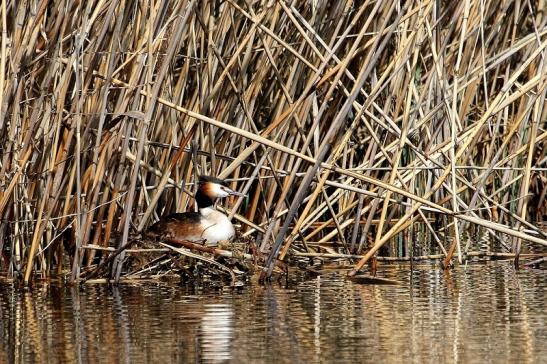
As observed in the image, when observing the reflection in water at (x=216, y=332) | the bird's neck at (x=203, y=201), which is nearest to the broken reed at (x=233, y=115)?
the bird's neck at (x=203, y=201)

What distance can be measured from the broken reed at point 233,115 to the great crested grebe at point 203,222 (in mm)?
139

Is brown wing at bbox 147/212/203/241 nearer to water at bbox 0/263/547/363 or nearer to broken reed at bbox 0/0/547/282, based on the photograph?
broken reed at bbox 0/0/547/282

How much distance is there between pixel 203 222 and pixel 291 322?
159 centimetres

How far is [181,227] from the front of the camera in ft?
23.5

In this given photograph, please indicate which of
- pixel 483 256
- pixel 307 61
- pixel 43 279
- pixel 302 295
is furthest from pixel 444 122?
pixel 43 279

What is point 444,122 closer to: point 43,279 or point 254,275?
point 254,275

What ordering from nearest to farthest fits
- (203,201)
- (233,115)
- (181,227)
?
(181,227)
(203,201)
(233,115)

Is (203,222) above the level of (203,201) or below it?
below

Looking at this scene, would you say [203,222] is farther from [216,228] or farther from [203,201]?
[203,201]

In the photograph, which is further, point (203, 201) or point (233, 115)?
point (233, 115)

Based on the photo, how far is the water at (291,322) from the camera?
16.5 ft

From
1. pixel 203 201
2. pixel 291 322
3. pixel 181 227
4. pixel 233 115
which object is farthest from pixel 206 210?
pixel 291 322

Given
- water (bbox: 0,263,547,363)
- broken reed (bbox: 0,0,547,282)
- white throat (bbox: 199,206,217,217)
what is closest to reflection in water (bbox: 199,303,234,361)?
water (bbox: 0,263,547,363)

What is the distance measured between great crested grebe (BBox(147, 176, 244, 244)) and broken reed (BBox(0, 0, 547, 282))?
0.46ft
